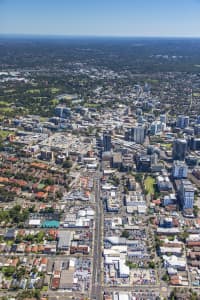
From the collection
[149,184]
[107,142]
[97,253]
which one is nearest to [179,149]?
[149,184]

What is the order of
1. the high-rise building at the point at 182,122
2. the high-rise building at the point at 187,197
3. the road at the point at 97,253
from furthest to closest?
the high-rise building at the point at 182,122 → the high-rise building at the point at 187,197 → the road at the point at 97,253

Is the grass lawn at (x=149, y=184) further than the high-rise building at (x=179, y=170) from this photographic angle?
No

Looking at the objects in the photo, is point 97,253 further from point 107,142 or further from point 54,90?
point 54,90

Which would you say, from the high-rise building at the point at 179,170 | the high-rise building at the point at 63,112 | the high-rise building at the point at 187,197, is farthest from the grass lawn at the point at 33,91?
the high-rise building at the point at 187,197

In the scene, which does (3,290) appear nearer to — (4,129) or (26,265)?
(26,265)

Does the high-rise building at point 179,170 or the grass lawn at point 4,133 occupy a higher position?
the high-rise building at point 179,170

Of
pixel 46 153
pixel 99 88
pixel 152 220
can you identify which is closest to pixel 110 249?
pixel 152 220

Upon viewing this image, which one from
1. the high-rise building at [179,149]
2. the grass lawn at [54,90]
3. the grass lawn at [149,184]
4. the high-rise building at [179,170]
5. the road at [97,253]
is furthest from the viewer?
the grass lawn at [54,90]

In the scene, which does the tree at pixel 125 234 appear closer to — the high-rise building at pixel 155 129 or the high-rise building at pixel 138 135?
the high-rise building at pixel 138 135
